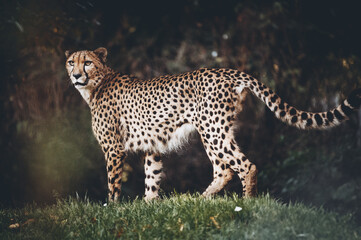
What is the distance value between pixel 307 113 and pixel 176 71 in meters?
3.41

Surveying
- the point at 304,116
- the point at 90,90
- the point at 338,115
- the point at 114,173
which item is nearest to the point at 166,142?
the point at 114,173

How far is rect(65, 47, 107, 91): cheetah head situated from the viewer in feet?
17.5

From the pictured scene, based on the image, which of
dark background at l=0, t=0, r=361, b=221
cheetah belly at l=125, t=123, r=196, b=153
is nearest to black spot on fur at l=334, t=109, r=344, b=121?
cheetah belly at l=125, t=123, r=196, b=153

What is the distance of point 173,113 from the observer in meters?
5.15

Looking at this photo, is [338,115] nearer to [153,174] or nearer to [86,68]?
[153,174]

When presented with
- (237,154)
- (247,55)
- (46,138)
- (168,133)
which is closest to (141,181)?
(46,138)

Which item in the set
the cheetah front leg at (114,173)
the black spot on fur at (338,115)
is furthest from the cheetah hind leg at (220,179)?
the black spot on fur at (338,115)

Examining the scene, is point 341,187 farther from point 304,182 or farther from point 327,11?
point 327,11

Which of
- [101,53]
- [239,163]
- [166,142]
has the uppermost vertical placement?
[101,53]

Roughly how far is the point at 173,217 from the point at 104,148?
1.43 m

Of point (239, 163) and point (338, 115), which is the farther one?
point (239, 163)

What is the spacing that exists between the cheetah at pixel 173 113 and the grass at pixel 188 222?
0.48 m

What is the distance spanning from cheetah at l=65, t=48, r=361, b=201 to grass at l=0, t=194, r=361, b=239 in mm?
483

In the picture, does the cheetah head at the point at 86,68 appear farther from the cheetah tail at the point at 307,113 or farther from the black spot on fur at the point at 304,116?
the black spot on fur at the point at 304,116
